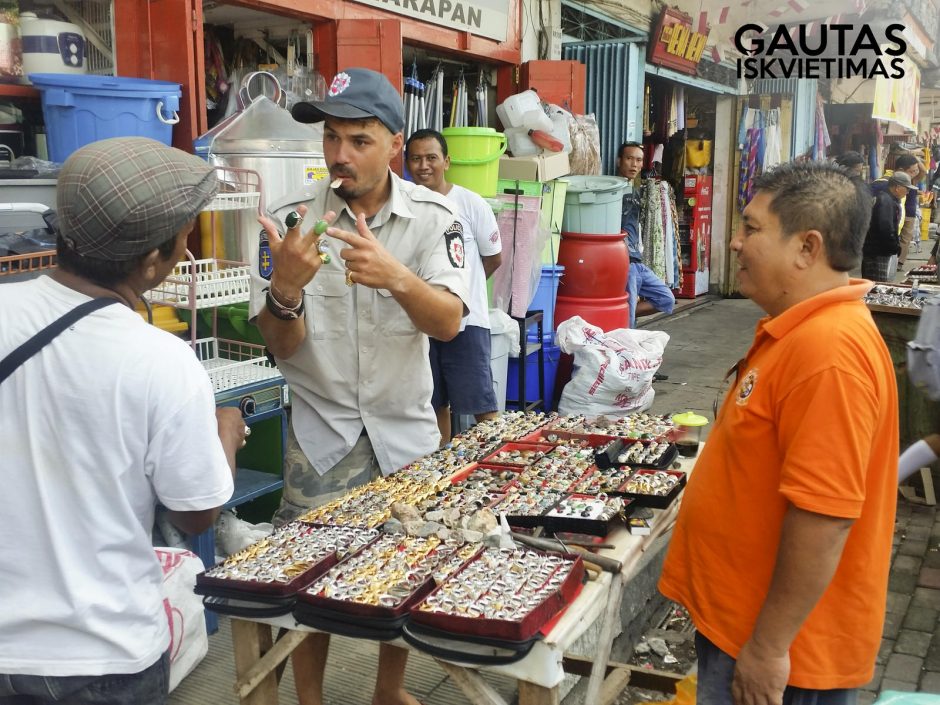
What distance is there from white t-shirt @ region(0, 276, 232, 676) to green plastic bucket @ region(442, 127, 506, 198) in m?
4.97

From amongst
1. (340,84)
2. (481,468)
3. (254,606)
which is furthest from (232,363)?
(254,606)

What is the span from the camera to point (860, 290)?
1.89 metres

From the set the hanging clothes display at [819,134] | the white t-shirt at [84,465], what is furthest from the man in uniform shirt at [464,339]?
the hanging clothes display at [819,134]

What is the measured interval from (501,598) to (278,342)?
112 centimetres

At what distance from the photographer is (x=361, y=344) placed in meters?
2.90

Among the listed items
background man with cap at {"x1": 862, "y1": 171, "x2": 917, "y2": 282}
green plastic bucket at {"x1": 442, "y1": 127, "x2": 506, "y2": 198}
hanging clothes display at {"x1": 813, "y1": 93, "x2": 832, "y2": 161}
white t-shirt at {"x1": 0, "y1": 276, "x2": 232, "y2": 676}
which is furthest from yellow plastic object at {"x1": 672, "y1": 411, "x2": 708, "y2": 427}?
hanging clothes display at {"x1": 813, "y1": 93, "x2": 832, "y2": 161}

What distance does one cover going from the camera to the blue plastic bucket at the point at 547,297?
7016 millimetres

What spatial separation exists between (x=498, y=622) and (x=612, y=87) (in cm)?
862

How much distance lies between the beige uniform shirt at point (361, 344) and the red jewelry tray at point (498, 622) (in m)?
0.99

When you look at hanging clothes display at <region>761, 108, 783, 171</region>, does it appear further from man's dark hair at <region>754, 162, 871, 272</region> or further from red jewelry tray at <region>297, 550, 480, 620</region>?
red jewelry tray at <region>297, 550, 480, 620</region>

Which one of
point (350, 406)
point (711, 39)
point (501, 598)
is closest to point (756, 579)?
point (501, 598)

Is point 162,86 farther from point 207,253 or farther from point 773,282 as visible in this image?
point 773,282

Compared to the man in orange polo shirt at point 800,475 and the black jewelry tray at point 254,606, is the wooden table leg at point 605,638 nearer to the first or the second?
the man in orange polo shirt at point 800,475

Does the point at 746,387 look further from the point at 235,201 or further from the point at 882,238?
the point at 882,238
